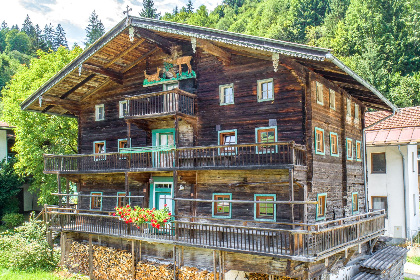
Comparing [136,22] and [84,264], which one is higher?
[136,22]

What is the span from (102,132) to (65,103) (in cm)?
318

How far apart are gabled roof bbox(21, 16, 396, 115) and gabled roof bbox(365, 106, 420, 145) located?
15.3 feet

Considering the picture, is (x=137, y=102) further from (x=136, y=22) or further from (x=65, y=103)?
(x=65, y=103)

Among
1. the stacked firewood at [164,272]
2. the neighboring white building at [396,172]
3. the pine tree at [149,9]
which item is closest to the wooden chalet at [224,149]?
the stacked firewood at [164,272]

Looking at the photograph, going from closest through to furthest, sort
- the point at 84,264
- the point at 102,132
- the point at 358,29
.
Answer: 1. the point at 84,264
2. the point at 102,132
3. the point at 358,29

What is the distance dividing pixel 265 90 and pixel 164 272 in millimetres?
9887

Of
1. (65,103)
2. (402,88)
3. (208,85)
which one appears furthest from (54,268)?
(402,88)

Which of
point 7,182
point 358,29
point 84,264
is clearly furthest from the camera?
point 358,29

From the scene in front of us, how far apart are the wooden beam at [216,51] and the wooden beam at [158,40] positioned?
3233mm

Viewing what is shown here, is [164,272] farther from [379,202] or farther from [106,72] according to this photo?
[379,202]

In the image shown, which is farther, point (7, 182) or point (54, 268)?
point (7, 182)

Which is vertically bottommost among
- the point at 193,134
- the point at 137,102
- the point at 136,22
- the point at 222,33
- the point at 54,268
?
the point at 54,268

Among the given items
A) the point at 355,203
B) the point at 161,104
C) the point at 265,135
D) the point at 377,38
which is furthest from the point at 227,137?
the point at 377,38

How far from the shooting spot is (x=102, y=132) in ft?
81.6
